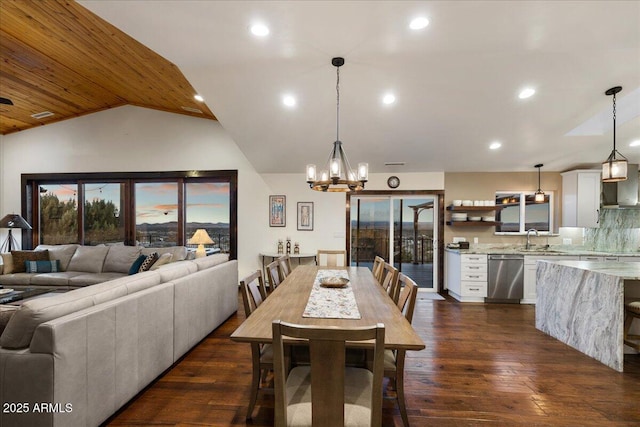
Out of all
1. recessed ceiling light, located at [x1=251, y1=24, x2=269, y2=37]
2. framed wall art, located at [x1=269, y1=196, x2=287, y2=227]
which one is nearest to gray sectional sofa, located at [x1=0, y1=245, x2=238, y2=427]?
recessed ceiling light, located at [x1=251, y1=24, x2=269, y2=37]

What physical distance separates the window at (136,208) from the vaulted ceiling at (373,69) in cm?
153

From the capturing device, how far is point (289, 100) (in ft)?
11.8

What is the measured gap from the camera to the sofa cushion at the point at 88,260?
15.6 ft

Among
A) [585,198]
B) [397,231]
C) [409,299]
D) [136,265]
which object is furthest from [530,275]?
[136,265]

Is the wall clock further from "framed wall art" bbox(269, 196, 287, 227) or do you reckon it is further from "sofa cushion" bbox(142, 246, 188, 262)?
"sofa cushion" bbox(142, 246, 188, 262)

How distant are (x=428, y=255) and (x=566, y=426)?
151 inches

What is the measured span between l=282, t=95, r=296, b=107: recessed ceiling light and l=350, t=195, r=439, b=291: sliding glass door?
2541 millimetres

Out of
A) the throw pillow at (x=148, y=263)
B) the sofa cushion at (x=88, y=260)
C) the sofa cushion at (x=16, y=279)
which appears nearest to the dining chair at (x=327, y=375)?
the throw pillow at (x=148, y=263)

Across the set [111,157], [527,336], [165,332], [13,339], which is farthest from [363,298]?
[111,157]

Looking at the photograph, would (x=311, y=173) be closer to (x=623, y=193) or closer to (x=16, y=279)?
(x=16, y=279)

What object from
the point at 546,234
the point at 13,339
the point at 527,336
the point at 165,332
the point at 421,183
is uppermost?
the point at 421,183

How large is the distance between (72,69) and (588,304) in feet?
23.3

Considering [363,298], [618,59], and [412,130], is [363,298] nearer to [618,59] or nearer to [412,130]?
[412,130]

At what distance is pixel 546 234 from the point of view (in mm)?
5352
